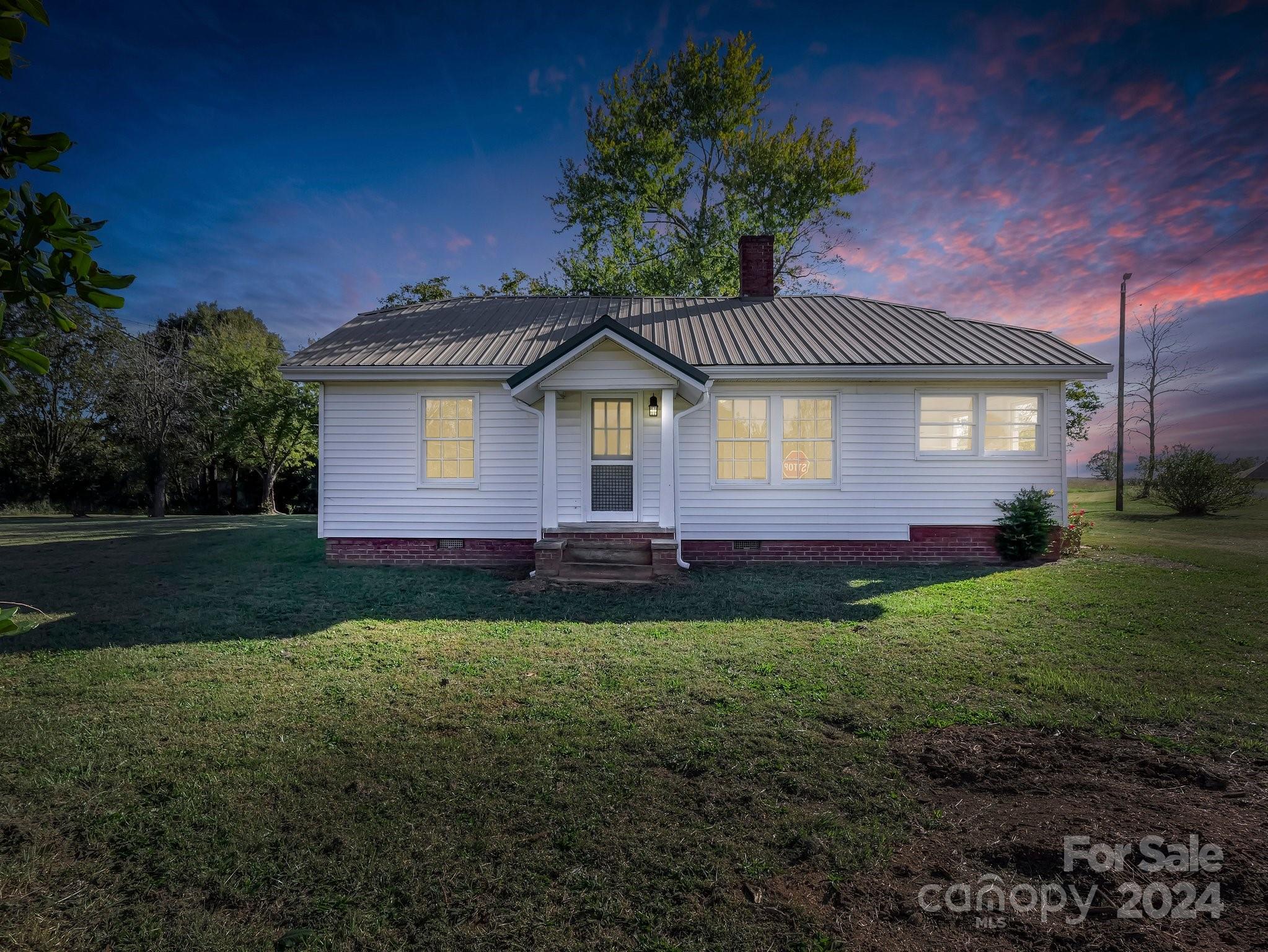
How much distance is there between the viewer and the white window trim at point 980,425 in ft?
31.6

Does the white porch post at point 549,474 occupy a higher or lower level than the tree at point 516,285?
lower

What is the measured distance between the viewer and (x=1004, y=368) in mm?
9258

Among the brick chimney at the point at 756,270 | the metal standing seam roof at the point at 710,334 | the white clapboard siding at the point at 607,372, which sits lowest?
the white clapboard siding at the point at 607,372

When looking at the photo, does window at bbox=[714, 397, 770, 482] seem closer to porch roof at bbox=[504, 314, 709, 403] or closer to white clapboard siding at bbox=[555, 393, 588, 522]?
porch roof at bbox=[504, 314, 709, 403]

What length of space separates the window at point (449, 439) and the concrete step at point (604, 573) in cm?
290

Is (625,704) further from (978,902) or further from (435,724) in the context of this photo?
(978,902)

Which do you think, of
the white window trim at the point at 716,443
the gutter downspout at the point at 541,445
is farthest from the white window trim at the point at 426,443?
the white window trim at the point at 716,443

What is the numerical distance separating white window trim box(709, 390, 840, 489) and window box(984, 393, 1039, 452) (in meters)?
2.75

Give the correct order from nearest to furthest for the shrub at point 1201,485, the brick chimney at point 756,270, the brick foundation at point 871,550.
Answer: the brick foundation at point 871,550 → the brick chimney at point 756,270 → the shrub at point 1201,485

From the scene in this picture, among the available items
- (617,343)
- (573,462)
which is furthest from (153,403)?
(617,343)

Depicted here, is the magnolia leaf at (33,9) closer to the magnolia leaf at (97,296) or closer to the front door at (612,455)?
the magnolia leaf at (97,296)

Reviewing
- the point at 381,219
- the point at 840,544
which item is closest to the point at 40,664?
the point at 840,544

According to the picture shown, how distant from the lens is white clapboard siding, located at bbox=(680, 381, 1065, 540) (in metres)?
9.58

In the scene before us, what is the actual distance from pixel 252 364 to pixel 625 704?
89.5ft
